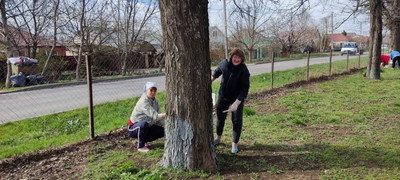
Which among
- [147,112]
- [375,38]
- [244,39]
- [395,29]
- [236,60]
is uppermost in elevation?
[244,39]

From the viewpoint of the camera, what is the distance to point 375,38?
1182 cm

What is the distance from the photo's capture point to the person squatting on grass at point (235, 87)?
3.71 m

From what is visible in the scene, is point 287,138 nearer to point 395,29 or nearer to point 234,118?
point 234,118

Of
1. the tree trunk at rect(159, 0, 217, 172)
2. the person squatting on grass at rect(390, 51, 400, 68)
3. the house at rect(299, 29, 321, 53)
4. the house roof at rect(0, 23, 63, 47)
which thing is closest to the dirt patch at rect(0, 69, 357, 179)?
the tree trunk at rect(159, 0, 217, 172)

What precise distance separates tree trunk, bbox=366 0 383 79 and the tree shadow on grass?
9448mm

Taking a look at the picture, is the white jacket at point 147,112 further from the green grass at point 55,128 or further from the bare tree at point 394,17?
the bare tree at point 394,17

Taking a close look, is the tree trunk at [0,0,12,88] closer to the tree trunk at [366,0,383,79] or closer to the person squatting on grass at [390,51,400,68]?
the tree trunk at [366,0,383,79]

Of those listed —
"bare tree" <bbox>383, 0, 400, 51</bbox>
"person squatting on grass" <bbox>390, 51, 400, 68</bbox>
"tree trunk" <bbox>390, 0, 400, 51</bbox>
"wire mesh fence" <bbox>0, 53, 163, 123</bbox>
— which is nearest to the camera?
"wire mesh fence" <bbox>0, 53, 163, 123</bbox>

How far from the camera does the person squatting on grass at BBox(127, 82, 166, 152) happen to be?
3.89 meters

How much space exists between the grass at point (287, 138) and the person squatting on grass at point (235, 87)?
50cm

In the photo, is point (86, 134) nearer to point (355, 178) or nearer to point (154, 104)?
point (154, 104)

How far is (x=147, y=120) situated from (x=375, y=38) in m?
11.4


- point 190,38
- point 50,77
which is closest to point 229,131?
point 190,38

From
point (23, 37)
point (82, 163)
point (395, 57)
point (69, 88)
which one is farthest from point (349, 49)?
point (82, 163)
